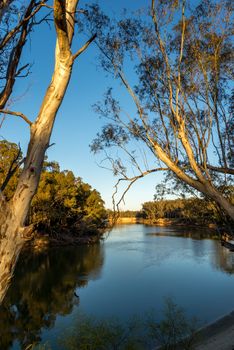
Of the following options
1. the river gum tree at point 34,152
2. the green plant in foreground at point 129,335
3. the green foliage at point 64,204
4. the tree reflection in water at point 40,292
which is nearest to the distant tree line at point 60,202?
the green foliage at point 64,204

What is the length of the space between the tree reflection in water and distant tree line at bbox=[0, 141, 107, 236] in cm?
328

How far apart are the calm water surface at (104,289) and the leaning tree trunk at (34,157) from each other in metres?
7.24

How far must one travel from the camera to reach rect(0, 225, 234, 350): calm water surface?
9547 mm

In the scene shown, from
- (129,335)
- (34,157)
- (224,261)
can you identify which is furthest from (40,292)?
(34,157)

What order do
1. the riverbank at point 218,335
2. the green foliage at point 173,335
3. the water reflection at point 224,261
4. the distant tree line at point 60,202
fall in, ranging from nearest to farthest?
the green foliage at point 173,335 < the riverbank at point 218,335 < the water reflection at point 224,261 < the distant tree line at point 60,202

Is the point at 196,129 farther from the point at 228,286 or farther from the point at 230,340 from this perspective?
the point at 228,286

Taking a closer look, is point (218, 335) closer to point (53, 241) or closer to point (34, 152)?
point (34, 152)

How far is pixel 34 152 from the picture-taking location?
2.02 meters

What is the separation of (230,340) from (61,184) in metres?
22.8

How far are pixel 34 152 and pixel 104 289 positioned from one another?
12.6 m

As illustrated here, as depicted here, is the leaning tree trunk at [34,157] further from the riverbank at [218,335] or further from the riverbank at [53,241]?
the riverbank at [53,241]

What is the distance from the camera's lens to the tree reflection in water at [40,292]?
351 inches

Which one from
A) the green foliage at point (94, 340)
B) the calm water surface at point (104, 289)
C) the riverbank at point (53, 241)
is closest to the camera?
the green foliage at point (94, 340)

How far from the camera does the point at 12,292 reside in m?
12.4
